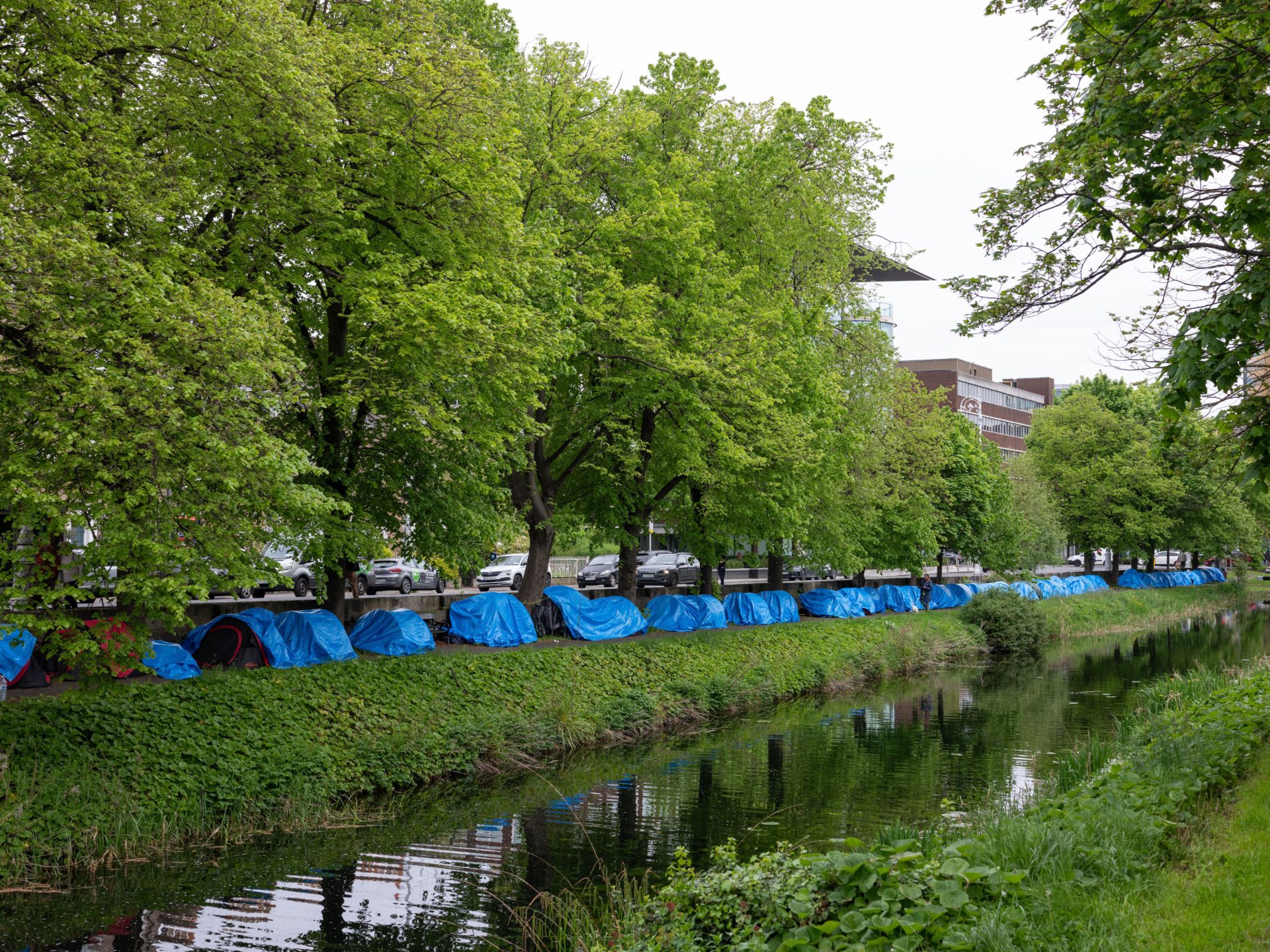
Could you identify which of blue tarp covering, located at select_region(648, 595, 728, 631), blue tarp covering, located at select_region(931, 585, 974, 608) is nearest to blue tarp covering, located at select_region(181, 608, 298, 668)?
blue tarp covering, located at select_region(648, 595, 728, 631)

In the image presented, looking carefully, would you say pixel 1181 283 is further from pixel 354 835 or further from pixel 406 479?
pixel 406 479

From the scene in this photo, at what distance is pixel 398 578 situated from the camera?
4034cm

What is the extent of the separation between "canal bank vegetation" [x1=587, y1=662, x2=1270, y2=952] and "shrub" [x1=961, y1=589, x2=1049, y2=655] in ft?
97.5

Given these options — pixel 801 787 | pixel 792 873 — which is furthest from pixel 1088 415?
pixel 792 873

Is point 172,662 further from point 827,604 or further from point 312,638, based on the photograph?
point 827,604

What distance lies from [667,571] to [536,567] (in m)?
19.7

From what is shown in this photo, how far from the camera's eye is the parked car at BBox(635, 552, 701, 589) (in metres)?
45.9

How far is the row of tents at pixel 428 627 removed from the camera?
59.7 ft

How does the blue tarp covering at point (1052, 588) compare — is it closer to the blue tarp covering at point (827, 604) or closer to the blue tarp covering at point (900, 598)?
the blue tarp covering at point (900, 598)

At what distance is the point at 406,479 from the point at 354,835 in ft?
25.0

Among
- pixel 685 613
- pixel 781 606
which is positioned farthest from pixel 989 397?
pixel 685 613

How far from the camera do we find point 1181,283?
39.2 feet

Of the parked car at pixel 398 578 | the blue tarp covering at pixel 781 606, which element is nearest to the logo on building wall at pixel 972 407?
the blue tarp covering at pixel 781 606

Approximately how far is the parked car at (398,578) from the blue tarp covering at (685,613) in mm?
10732
